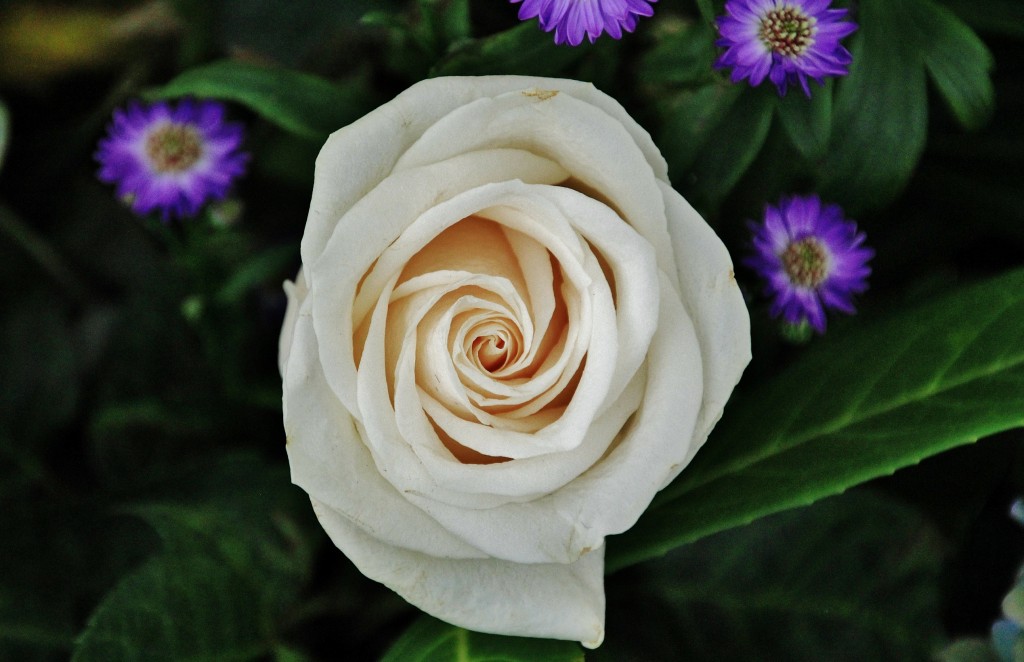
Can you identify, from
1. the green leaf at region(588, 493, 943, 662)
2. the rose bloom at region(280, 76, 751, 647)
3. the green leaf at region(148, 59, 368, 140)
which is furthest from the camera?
the green leaf at region(588, 493, 943, 662)

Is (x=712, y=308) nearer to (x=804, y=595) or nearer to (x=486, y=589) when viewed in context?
(x=486, y=589)

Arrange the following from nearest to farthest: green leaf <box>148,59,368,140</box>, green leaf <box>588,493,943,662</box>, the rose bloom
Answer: the rose bloom, green leaf <box>148,59,368,140</box>, green leaf <box>588,493,943,662</box>

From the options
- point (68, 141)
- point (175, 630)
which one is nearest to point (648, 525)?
point (175, 630)

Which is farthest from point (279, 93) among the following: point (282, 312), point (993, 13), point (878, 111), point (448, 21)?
point (993, 13)

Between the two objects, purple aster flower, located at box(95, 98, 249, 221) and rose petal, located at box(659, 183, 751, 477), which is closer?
rose petal, located at box(659, 183, 751, 477)

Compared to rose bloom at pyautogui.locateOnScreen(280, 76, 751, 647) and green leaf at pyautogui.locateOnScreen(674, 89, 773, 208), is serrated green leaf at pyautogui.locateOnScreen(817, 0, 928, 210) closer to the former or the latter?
green leaf at pyautogui.locateOnScreen(674, 89, 773, 208)

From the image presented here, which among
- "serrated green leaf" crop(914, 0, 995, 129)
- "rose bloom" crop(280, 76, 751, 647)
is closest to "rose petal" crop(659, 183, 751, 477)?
"rose bloom" crop(280, 76, 751, 647)

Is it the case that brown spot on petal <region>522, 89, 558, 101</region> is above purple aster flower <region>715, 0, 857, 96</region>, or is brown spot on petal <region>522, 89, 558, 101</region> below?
above
